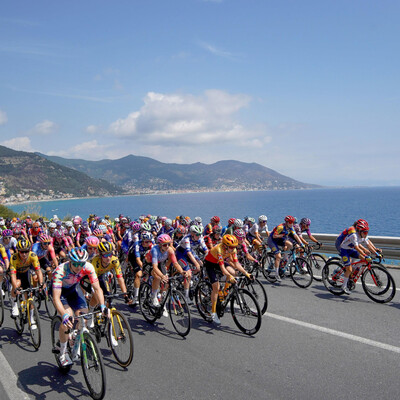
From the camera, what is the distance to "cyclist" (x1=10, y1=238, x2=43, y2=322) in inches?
274

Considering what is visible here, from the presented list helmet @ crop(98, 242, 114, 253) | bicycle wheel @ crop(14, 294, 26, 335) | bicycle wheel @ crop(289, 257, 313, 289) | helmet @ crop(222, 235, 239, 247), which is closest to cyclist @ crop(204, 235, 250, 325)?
helmet @ crop(222, 235, 239, 247)

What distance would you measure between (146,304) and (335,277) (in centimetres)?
515

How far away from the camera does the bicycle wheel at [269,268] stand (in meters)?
10.4

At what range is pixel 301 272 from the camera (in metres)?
9.78

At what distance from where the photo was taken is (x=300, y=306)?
25.4ft

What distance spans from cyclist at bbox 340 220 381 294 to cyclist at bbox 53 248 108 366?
6295mm

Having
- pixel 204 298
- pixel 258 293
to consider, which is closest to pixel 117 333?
pixel 204 298

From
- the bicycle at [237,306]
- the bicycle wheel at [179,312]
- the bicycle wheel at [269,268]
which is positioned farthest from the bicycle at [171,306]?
the bicycle wheel at [269,268]

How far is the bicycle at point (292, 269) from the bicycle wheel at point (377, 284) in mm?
1658

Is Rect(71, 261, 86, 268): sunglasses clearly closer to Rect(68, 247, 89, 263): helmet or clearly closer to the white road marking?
Rect(68, 247, 89, 263): helmet

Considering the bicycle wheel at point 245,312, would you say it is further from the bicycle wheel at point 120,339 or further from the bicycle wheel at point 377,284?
the bicycle wheel at point 377,284

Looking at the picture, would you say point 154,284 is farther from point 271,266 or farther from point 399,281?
point 399,281

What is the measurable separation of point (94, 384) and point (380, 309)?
622 centimetres

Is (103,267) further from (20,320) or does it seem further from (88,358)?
(88,358)
